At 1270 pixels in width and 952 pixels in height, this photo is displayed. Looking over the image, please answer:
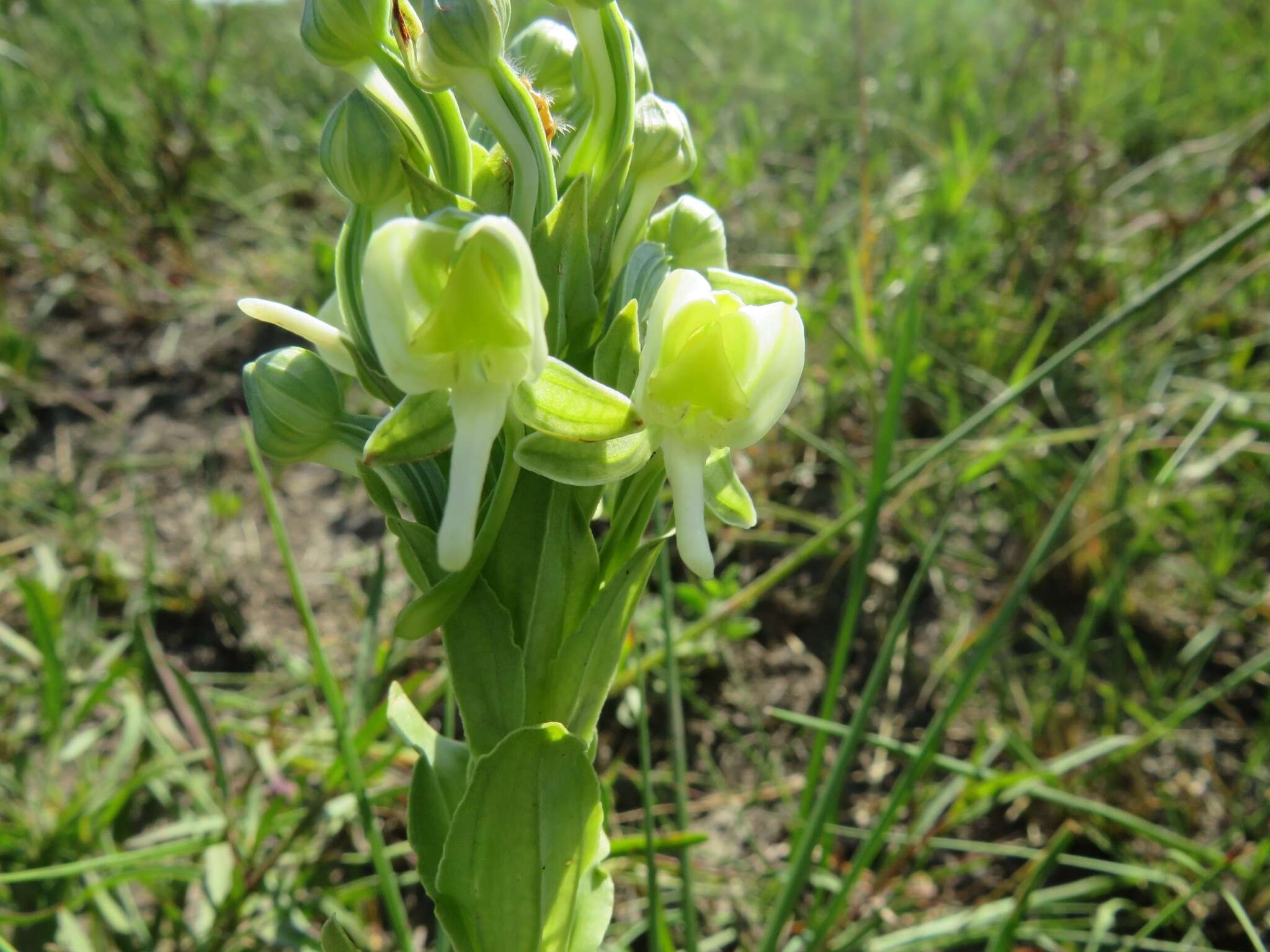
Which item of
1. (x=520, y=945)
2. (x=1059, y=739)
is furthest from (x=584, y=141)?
(x=1059, y=739)

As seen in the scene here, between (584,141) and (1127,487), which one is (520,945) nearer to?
(584,141)

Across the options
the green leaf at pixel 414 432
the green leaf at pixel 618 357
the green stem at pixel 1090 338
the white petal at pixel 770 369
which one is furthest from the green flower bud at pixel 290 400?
the green stem at pixel 1090 338

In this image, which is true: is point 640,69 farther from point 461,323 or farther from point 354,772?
point 354,772

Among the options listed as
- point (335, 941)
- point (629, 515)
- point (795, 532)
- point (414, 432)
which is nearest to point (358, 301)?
point (414, 432)

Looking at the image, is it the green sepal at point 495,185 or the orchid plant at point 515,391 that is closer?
the orchid plant at point 515,391

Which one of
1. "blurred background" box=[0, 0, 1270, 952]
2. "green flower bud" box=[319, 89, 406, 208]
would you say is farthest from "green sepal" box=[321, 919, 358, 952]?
"green flower bud" box=[319, 89, 406, 208]

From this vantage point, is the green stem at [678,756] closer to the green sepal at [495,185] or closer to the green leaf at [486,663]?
the green leaf at [486,663]
